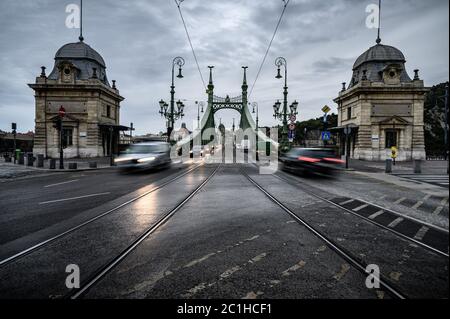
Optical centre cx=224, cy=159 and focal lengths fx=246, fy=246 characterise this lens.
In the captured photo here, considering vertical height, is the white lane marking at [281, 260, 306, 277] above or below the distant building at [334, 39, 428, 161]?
below

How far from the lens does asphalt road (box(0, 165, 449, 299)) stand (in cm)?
266

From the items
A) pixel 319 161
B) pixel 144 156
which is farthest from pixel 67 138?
pixel 319 161

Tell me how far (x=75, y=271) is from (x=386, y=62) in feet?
125

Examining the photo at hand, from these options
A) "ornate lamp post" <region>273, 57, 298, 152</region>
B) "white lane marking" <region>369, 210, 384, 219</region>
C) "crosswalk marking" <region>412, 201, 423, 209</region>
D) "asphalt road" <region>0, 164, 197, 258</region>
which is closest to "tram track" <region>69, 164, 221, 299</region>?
"asphalt road" <region>0, 164, 197, 258</region>

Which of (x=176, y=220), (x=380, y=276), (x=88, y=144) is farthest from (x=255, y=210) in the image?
(x=88, y=144)

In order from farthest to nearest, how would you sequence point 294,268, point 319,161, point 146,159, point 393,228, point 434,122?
1. point 434,122
2. point 146,159
3. point 319,161
4. point 393,228
5. point 294,268

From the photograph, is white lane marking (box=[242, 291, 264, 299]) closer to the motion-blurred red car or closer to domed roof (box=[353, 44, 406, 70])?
the motion-blurred red car

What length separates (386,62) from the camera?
101 ft

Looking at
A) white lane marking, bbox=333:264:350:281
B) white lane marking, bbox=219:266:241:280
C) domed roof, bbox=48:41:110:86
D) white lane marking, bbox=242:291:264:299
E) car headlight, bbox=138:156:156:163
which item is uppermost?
domed roof, bbox=48:41:110:86

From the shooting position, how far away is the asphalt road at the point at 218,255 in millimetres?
2662

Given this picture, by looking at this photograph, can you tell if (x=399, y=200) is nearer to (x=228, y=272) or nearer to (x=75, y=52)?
(x=228, y=272)

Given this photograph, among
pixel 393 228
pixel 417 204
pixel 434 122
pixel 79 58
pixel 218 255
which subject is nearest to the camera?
pixel 218 255

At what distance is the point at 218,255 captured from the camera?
3.51m
